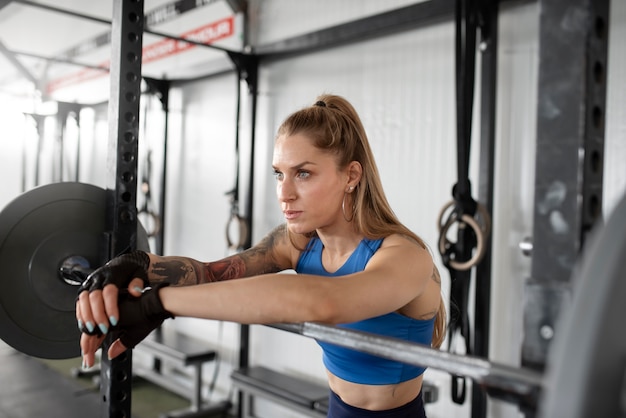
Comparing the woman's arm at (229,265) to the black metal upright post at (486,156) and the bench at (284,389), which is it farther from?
the bench at (284,389)

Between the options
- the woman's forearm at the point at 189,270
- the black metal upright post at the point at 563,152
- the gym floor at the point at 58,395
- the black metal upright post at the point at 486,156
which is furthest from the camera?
the gym floor at the point at 58,395

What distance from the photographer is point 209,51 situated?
441cm

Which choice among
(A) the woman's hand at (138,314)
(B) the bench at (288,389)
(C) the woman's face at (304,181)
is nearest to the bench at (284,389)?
(B) the bench at (288,389)

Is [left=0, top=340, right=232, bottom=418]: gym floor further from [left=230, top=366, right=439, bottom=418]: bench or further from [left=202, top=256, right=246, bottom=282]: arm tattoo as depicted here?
[left=202, top=256, right=246, bottom=282]: arm tattoo

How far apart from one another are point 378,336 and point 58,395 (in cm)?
416

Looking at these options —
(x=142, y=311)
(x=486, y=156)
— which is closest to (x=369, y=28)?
(x=486, y=156)

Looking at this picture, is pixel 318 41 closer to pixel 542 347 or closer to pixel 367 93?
pixel 367 93

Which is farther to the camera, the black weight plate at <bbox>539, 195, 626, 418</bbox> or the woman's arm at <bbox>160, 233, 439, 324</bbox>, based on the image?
the woman's arm at <bbox>160, 233, 439, 324</bbox>

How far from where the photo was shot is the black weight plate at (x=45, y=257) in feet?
5.00

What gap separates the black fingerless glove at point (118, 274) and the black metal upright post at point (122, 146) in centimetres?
20

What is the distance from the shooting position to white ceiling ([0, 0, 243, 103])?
421 cm

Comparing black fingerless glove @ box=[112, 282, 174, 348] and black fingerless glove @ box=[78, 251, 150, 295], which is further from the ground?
black fingerless glove @ box=[78, 251, 150, 295]

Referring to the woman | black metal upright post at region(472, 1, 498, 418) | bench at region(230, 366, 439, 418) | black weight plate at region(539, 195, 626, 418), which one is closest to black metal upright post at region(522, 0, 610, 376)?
black weight plate at region(539, 195, 626, 418)

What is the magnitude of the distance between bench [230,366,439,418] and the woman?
1.15m
